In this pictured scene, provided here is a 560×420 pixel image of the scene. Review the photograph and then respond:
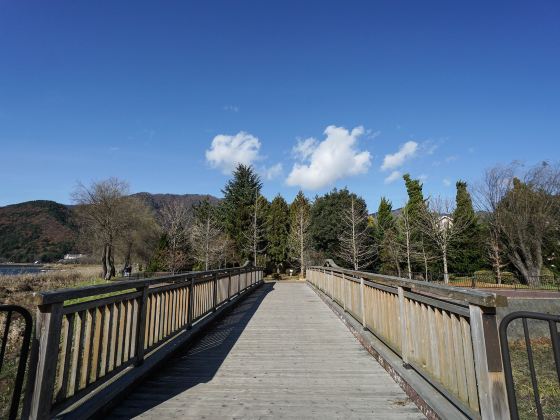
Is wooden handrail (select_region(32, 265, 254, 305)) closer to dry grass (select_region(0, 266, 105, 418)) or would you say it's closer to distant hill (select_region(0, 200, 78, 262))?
dry grass (select_region(0, 266, 105, 418))

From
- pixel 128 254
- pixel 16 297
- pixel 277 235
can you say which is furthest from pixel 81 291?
pixel 277 235

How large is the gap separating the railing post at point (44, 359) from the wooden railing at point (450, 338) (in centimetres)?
306

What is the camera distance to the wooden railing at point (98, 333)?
2471 mm

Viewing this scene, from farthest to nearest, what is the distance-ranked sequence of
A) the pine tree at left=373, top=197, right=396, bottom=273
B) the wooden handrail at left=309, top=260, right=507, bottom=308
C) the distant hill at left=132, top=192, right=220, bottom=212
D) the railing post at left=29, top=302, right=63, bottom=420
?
the distant hill at left=132, top=192, right=220, bottom=212 → the pine tree at left=373, top=197, right=396, bottom=273 → the railing post at left=29, top=302, right=63, bottom=420 → the wooden handrail at left=309, top=260, right=507, bottom=308

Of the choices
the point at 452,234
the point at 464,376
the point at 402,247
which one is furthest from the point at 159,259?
the point at 464,376

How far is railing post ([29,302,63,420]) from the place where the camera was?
2.41 meters

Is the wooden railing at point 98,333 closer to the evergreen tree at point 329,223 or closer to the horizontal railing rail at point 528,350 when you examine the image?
the horizontal railing rail at point 528,350

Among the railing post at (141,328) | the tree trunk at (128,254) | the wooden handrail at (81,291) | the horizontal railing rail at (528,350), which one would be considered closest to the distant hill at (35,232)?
the tree trunk at (128,254)

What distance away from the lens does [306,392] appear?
371cm

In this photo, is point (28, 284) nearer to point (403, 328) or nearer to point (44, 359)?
point (44, 359)

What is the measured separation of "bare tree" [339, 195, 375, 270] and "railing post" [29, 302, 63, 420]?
3174cm

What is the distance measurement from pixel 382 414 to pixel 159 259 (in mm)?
31336

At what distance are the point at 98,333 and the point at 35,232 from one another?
91708 mm

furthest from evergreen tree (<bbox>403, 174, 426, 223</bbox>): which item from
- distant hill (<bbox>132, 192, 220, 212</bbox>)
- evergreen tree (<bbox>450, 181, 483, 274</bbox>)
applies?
distant hill (<bbox>132, 192, 220, 212</bbox>)
